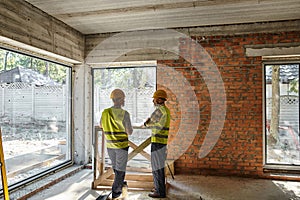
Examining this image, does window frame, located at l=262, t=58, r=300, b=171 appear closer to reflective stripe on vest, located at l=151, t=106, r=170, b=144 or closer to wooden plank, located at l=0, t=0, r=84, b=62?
reflective stripe on vest, located at l=151, t=106, r=170, b=144

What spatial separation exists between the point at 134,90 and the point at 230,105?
2122mm

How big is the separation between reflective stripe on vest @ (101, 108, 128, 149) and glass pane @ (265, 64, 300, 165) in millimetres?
3220

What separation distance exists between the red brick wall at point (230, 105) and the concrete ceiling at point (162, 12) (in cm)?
46

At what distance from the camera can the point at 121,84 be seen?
214 inches

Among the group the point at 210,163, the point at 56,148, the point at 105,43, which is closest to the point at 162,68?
the point at 105,43

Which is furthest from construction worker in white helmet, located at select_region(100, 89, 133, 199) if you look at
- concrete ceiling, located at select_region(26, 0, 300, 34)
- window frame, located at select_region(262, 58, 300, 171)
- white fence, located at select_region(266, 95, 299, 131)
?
white fence, located at select_region(266, 95, 299, 131)

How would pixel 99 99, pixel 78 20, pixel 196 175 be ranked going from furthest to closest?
pixel 99 99 < pixel 196 175 < pixel 78 20

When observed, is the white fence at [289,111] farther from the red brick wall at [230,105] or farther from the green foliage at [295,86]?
the red brick wall at [230,105]

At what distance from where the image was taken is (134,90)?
17.6 feet

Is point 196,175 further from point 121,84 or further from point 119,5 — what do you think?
point 119,5

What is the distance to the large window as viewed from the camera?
12.2 feet

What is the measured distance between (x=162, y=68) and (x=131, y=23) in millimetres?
1124

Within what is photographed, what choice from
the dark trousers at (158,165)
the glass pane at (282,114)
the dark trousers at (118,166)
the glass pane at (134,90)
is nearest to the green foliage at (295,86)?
the glass pane at (282,114)

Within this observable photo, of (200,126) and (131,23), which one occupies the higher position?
(131,23)
